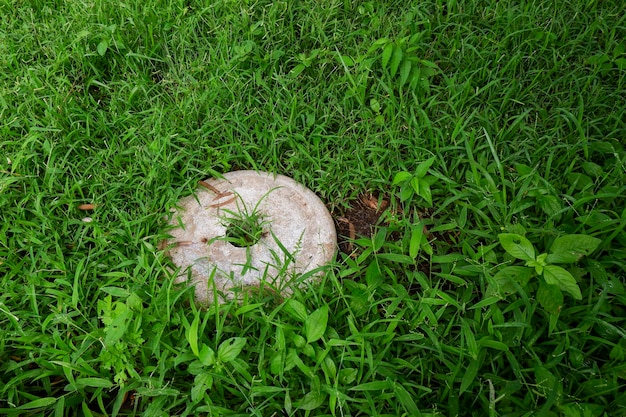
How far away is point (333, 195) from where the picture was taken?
2.43m

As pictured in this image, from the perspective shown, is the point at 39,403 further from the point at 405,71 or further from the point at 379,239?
the point at 405,71

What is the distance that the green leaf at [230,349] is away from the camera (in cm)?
175

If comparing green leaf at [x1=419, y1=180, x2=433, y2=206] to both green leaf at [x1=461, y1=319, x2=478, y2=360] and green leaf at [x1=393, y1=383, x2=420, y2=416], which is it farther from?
green leaf at [x1=393, y1=383, x2=420, y2=416]

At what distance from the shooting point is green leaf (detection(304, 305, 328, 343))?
181 centimetres

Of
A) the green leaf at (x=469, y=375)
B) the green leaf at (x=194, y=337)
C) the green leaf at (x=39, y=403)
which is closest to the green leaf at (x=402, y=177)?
the green leaf at (x=469, y=375)

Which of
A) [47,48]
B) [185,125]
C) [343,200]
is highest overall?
[47,48]

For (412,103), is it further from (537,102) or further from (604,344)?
(604,344)

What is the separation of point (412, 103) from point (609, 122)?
1020mm

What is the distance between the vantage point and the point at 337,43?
113 inches

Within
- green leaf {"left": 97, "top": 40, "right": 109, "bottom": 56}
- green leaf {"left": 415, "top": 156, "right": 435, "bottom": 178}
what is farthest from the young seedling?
green leaf {"left": 97, "top": 40, "right": 109, "bottom": 56}

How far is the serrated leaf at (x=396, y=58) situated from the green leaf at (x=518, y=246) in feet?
3.62

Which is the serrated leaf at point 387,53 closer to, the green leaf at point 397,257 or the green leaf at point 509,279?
the green leaf at point 397,257

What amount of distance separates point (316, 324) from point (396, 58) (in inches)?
59.5

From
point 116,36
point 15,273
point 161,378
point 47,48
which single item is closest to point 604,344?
point 161,378
